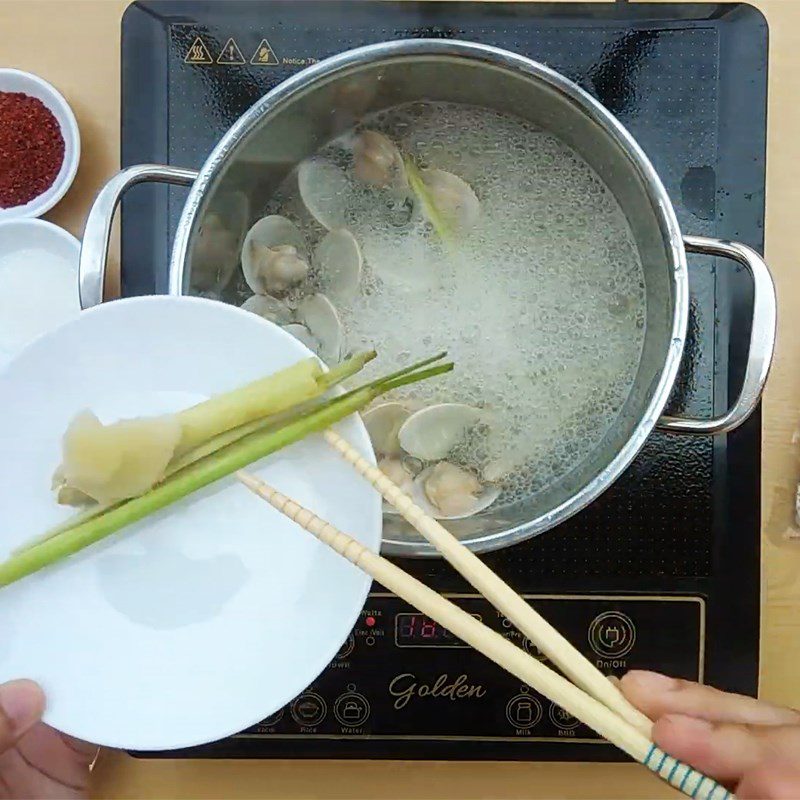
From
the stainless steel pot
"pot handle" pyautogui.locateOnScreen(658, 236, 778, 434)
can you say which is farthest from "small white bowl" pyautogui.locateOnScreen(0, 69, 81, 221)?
"pot handle" pyautogui.locateOnScreen(658, 236, 778, 434)

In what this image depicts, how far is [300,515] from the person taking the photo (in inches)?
17.7

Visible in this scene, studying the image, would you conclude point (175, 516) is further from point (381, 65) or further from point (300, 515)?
point (381, 65)

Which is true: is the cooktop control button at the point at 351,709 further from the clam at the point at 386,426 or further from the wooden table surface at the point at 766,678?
the clam at the point at 386,426

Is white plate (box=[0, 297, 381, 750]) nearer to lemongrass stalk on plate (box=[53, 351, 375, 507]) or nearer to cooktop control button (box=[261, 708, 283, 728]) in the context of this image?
lemongrass stalk on plate (box=[53, 351, 375, 507])

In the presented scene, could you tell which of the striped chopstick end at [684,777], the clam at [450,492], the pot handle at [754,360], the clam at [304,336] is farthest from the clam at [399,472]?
the striped chopstick end at [684,777]

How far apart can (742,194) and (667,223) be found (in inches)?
7.1

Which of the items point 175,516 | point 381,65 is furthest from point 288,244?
point 175,516

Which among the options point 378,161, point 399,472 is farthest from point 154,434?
point 378,161

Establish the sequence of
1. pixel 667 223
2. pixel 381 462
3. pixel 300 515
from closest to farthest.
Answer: pixel 300 515
pixel 667 223
pixel 381 462

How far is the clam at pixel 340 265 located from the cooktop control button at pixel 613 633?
0.36m

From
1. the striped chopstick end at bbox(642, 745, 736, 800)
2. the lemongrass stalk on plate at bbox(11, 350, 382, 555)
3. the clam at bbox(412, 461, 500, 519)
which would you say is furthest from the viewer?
the clam at bbox(412, 461, 500, 519)

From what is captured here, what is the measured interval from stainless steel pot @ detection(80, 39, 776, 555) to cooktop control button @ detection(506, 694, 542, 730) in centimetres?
17

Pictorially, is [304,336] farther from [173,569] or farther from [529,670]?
[529,670]

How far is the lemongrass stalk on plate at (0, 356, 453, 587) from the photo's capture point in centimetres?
49
